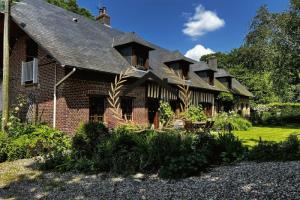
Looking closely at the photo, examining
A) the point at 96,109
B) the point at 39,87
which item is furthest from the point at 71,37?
the point at 96,109

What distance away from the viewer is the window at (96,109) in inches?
550

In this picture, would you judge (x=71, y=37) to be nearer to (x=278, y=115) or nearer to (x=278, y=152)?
(x=278, y=152)

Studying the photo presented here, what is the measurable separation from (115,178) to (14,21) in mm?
10221

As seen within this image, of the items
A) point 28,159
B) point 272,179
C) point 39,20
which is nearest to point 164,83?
point 272,179

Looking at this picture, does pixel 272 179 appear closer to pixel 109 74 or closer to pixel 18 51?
pixel 109 74

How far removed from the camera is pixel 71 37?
1491 cm

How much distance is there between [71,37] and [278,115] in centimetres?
2418

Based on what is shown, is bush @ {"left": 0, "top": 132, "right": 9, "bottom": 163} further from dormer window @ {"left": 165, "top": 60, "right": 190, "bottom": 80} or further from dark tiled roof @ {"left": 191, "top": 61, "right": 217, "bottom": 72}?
dark tiled roof @ {"left": 191, "top": 61, "right": 217, "bottom": 72}

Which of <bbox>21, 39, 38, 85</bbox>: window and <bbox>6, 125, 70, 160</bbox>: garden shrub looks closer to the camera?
<bbox>6, 125, 70, 160</bbox>: garden shrub

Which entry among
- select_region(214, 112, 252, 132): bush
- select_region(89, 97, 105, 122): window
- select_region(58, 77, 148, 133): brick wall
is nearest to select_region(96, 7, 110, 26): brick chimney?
select_region(58, 77, 148, 133): brick wall

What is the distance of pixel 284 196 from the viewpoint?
439 centimetres

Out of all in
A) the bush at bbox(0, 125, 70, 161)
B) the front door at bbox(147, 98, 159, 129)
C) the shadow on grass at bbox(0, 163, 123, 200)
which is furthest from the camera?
the front door at bbox(147, 98, 159, 129)

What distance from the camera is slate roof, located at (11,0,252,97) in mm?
12789

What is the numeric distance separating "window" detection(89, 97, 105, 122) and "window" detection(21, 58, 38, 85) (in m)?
2.95
